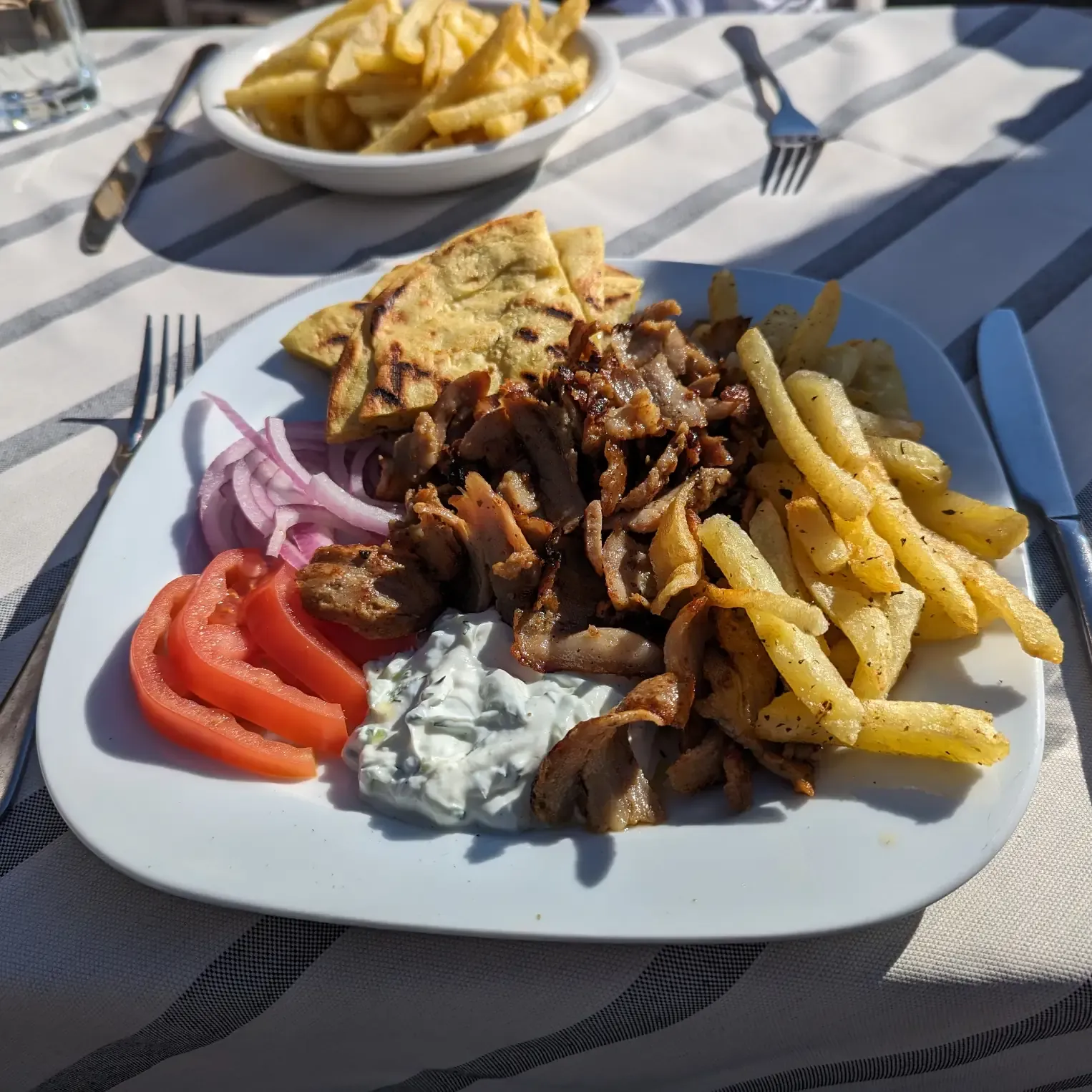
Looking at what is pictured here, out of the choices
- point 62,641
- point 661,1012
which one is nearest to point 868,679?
point 661,1012

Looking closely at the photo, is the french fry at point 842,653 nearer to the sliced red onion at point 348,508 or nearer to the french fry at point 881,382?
the french fry at point 881,382

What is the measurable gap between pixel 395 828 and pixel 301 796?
0.76ft

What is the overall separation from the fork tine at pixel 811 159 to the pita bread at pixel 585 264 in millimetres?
1386

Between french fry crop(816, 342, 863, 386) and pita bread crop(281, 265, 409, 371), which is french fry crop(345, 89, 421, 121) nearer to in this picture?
pita bread crop(281, 265, 409, 371)

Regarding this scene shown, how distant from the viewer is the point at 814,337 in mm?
2559

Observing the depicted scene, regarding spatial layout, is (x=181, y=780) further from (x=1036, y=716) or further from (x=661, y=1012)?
(x=1036, y=716)

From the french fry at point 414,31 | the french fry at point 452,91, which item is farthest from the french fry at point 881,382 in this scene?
the french fry at point 414,31

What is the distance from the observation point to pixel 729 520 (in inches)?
82.7

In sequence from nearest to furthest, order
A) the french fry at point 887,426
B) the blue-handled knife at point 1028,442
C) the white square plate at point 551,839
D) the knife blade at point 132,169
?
the white square plate at point 551,839
the french fry at point 887,426
the blue-handled knife at point 1028,442
the knife blade at point 132,169

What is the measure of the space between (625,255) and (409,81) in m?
1.11

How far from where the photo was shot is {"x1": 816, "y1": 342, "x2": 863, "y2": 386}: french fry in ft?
8.32

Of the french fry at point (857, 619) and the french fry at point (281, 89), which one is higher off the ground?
the french fry at point (281, 89)

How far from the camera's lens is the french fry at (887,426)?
234 cm

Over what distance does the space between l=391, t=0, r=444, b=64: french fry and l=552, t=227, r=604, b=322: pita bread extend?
1017 millimetres
